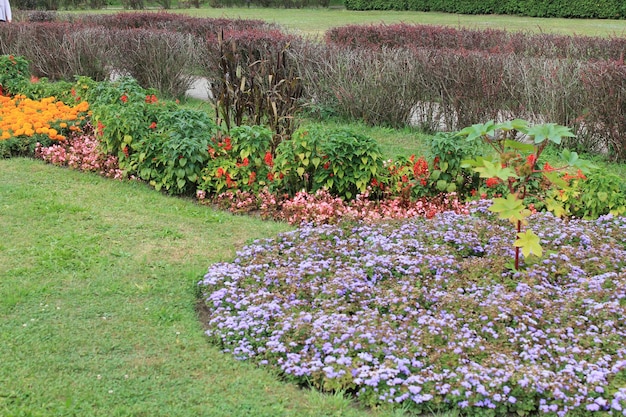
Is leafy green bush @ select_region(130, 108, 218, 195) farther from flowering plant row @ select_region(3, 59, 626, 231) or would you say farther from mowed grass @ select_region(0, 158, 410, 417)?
mowed grass @ select_region(0, 158, 410, 417)

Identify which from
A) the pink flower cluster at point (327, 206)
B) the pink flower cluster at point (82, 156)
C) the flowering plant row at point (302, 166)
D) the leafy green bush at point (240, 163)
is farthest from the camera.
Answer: the pink flower cluster at point (82, 156)

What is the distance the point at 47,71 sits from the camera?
12.4 meters

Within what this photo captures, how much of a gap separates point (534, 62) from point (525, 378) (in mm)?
Result: 5681

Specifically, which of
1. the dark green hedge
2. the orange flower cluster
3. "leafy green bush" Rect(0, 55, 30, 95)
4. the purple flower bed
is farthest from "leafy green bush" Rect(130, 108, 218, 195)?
the dark green hedge

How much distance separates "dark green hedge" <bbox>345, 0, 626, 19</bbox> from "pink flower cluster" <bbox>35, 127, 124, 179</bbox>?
78.1 feet

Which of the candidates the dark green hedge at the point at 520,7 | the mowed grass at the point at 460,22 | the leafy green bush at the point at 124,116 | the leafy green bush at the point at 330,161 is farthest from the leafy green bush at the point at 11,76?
the dark green hedge at the point at 520,7

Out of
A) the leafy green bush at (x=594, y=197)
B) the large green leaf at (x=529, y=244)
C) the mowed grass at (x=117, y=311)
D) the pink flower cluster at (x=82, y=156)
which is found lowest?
the mowed grass at (x=117, y=311)

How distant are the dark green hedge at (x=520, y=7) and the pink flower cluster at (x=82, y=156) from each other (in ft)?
78.1

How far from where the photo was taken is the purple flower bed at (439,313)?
10.4 feet

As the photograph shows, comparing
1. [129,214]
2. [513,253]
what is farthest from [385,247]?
[129,214]

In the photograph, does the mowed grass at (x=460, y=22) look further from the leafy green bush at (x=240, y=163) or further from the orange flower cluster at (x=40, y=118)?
the leafy green bush at (x=240, y=163)

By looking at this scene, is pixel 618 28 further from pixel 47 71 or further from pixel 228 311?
pixel 228 311

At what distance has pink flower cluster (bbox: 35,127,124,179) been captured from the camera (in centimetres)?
684

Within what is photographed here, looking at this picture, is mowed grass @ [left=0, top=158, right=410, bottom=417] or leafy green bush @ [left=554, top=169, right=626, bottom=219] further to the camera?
leafy green bush @ [left=554, top=169, right=626, bottom=219]
